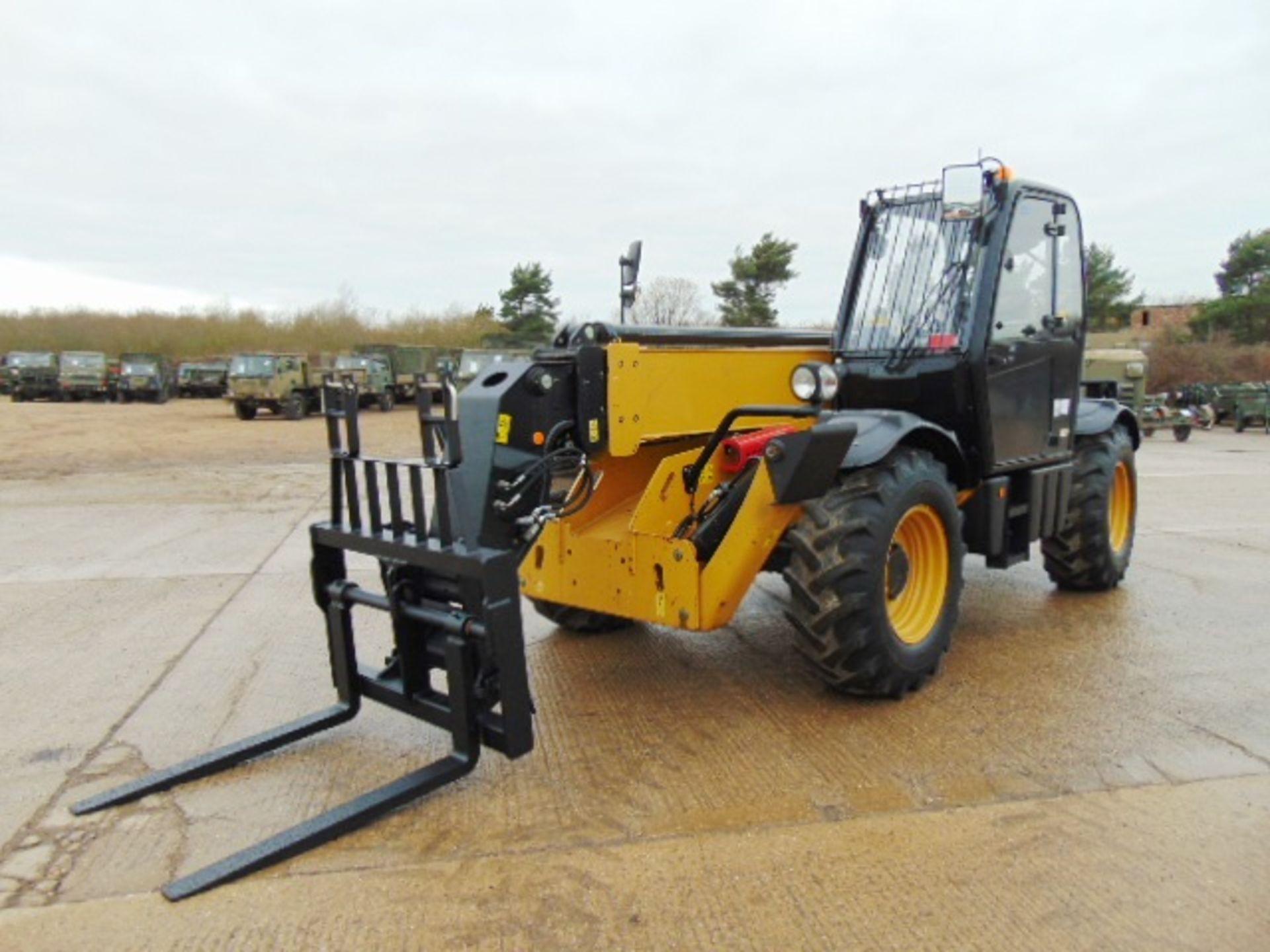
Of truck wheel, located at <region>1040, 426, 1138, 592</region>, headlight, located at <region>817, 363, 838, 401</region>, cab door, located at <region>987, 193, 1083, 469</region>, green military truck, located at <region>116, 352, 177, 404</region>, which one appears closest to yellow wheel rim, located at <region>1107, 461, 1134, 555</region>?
truck wheel, located at <region>1040, 426, 1138, 592</region>

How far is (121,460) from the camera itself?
1641 centimetres

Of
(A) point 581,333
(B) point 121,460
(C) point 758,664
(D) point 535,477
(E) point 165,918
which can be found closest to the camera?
(E) point 165,918

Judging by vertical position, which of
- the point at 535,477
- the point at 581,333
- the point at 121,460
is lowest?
the point at 121,460

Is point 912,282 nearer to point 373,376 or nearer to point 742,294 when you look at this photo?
point 742,294

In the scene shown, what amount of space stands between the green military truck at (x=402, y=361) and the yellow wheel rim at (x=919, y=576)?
93.6ft

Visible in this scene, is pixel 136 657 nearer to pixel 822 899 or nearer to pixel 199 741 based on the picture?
pixel 199 741

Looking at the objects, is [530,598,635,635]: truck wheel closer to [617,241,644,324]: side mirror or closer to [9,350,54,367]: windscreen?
[617,241,644,324]: side mirror

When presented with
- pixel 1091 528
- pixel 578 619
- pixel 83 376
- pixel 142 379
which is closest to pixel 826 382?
pixel 578 619

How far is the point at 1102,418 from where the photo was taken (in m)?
6.38

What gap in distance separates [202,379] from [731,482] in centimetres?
4082

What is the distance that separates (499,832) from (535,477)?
129 cm

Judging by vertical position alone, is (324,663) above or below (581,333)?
below

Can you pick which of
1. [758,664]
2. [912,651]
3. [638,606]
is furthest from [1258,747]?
[638,606]

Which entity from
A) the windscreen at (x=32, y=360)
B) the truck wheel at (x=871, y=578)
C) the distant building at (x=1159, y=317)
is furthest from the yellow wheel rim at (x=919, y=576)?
the windscreen at (x=32, y=360)
